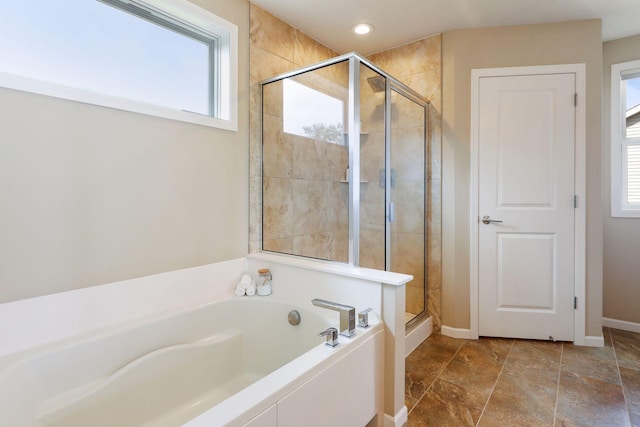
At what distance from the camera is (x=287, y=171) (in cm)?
237

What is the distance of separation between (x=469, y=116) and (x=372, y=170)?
1057mm

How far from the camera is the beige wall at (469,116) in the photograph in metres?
2.38

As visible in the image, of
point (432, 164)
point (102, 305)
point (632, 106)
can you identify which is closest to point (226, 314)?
point (102, 305)

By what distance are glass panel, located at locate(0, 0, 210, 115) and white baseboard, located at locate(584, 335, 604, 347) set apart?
3.16m

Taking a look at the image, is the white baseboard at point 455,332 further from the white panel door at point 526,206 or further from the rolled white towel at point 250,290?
the rolled white towel at point 250,290

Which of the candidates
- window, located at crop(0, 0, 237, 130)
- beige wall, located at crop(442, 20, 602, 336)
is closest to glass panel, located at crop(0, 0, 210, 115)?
window, located at crop(0, 0, 237, 130)

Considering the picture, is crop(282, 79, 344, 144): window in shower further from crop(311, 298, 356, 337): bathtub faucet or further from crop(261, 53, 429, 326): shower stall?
crop(311, 298, 356, 337): bathtub faucet

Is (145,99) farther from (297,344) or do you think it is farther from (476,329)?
(476,329)

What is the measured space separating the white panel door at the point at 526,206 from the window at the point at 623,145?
69 cm

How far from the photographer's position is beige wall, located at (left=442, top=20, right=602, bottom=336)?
238 cm

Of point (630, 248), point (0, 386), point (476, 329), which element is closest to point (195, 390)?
point (0, 386)

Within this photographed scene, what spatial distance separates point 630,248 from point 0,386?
4.03 m

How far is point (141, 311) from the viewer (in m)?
1.66

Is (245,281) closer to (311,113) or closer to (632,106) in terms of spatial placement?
(311,113)
